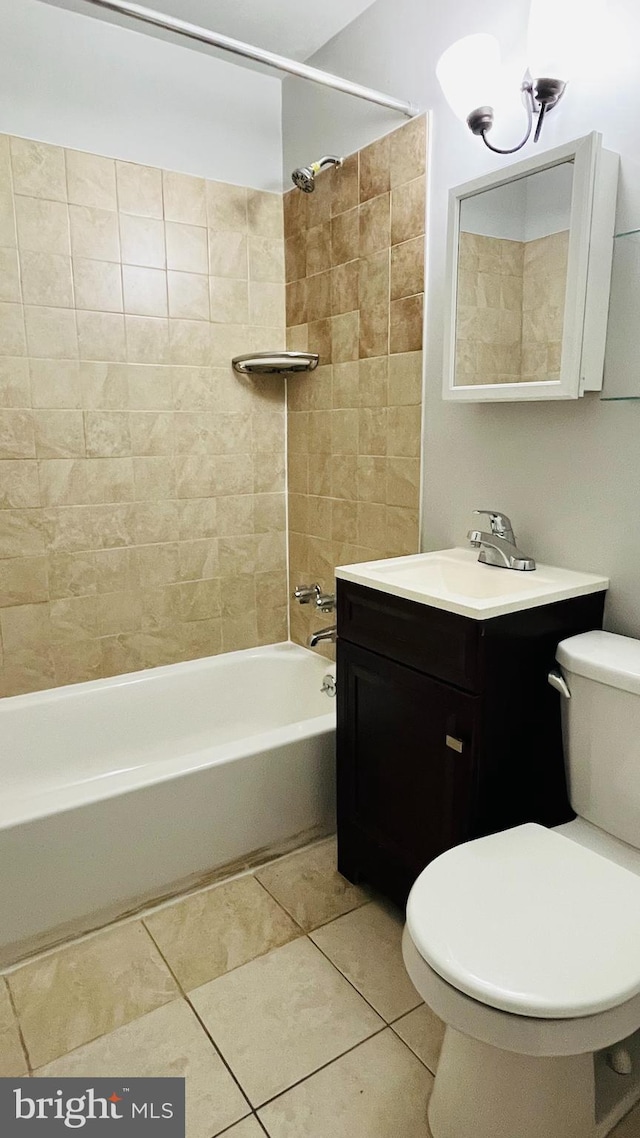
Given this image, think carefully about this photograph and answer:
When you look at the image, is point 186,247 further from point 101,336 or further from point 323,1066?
point 323,1066

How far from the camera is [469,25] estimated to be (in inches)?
67.3

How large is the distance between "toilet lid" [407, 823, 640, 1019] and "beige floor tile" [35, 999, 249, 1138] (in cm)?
56

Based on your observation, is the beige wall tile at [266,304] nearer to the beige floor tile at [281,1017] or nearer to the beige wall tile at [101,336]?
the beige wall tile at [101,336]

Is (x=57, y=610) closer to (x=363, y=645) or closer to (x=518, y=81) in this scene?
(x=363, y=645)

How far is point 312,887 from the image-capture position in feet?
6.16

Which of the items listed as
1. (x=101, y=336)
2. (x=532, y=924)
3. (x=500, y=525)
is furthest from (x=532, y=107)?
(x=532, y=924)

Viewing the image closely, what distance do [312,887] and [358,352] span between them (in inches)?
63.2

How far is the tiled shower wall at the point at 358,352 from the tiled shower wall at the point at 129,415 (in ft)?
0.47

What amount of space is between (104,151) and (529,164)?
4.39 ft

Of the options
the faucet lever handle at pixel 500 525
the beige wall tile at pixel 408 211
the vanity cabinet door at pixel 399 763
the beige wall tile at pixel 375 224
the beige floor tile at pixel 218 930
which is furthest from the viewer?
the beige wall tile at pixel 375 224

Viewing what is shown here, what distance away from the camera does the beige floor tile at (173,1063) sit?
1.27 m

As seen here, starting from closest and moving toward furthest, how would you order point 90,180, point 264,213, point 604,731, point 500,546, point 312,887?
1. point 604,731
2. point 500,546
3. point 312,887
4. point 90,180
5. point 264,213

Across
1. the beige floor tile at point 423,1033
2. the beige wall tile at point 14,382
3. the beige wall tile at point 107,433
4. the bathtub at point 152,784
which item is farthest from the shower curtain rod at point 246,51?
the beige floor tile at point 423,1033

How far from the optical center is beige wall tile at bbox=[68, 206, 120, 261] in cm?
210
